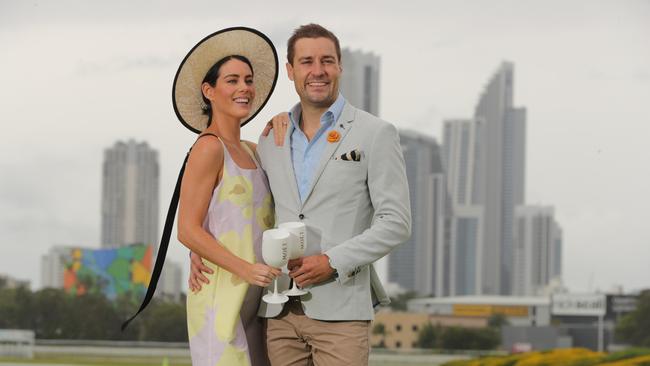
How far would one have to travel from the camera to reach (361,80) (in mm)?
57938

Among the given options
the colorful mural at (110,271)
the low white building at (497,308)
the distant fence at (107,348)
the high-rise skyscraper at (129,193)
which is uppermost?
the high-rise skyscraper at (129,193)

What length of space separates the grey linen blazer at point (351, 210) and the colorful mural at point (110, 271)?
145ft

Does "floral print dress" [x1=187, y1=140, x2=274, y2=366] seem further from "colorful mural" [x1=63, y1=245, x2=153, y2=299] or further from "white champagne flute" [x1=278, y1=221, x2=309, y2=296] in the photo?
"colorful mural" [x1=63, y1=245, x2=153, y2=299]

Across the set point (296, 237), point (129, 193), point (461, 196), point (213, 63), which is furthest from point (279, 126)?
point (461, 196)

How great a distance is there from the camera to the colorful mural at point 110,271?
47.6 metres

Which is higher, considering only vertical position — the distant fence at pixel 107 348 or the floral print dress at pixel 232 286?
the floral print dress at pixel 232 286

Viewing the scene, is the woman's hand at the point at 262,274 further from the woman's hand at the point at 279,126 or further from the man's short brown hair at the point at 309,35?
the man's short brown hair at the point at 309,35

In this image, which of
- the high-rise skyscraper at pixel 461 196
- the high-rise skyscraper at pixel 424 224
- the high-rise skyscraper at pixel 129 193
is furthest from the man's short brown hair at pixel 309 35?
the high-rise skyscraper at pixel 461 196

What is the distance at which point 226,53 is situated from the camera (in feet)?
10.1

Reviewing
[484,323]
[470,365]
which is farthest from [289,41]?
[484,323]

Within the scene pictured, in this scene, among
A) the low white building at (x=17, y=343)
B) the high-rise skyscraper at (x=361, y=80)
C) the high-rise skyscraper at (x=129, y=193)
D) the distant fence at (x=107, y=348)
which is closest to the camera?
the low white building at (x=17, y=343)

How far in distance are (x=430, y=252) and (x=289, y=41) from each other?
215 feet

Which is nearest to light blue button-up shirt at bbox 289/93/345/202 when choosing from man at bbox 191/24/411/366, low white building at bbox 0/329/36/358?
man at bbox 191/24/411/366

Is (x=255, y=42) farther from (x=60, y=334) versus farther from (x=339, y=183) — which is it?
(x=60, y=334)
